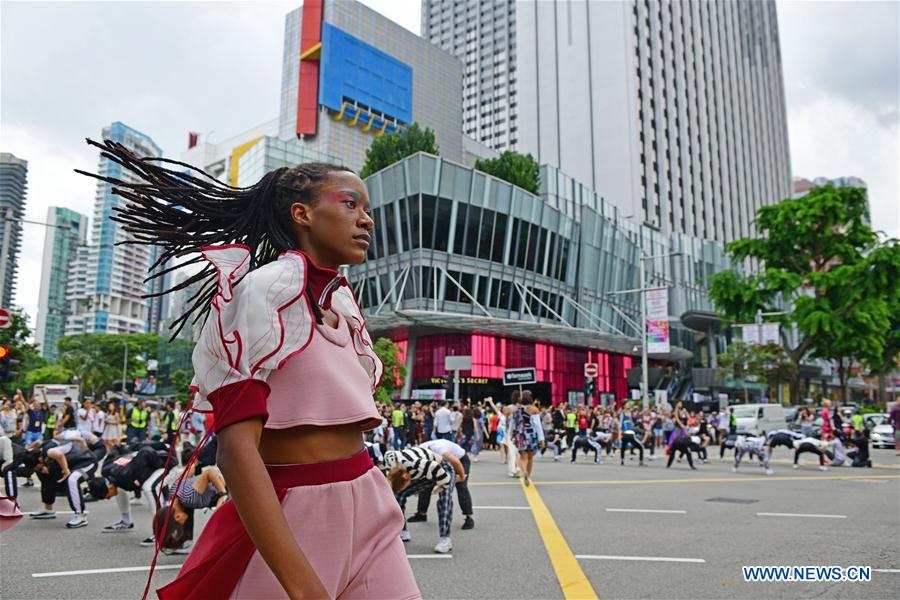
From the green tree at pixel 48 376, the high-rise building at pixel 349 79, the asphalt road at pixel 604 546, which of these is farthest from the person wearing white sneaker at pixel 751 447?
the green tree at pixel 48 376

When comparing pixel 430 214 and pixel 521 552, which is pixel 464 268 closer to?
pixel 430 214

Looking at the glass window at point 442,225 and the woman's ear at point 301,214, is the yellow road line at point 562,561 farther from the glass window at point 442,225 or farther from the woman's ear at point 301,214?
the glass window at point 442,225

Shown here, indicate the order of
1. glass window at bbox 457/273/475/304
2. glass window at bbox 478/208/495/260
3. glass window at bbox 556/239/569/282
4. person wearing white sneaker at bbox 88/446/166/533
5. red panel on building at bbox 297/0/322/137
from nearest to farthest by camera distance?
person wearing white sneaker at bbox 88/446/166/533 < glass window at bbox 457/273/475/304 < glass window at bbox 478/208/495/260 < glass window at bbox 556/239/569/282 < red panel on building at bbox 297/0/322/137

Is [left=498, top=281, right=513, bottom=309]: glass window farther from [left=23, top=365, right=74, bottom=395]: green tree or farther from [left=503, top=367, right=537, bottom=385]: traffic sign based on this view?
→ [left=23, top=365, right=74, bottom=395]: green tree

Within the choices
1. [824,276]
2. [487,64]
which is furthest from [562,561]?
[487,64]

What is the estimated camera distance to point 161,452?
8.20 metres

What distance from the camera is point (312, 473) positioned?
59.8 inches

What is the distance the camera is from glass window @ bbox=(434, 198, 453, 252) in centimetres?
3812

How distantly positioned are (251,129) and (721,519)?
104 m

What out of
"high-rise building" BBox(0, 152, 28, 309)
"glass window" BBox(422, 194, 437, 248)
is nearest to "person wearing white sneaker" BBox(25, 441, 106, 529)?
"high-rise building" BBox(0, 152, 28, 309)

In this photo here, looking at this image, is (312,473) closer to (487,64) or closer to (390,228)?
(390,228)

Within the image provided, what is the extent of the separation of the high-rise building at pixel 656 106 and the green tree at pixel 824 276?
1511 inches

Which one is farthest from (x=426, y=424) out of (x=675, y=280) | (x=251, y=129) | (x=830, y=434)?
(x=251, y=129)

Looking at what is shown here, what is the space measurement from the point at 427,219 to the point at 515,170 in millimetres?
11449
